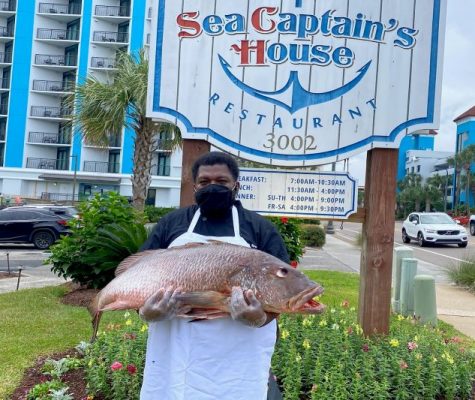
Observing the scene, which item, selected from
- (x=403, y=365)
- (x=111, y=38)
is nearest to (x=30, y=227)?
(x=403, y=365)

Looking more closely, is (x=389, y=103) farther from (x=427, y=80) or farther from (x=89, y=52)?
(x=89, y=52)

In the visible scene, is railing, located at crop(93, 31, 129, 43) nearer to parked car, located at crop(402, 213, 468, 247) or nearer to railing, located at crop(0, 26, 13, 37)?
railing, located at crop(0, 26, 13, 37)

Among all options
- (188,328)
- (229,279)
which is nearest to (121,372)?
(188,328)

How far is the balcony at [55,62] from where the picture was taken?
48.9 meters

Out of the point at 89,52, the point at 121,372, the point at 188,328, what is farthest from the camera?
the point at 89,52

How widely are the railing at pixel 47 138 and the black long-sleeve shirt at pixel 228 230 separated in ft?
161

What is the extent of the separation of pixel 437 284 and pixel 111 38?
142 feet

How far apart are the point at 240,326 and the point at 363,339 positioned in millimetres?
2506

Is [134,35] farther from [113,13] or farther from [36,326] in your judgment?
[36,326]

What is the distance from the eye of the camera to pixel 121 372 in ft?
12.0

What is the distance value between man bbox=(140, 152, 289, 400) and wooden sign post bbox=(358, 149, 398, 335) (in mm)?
2324

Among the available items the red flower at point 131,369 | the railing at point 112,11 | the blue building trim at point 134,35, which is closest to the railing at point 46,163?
the blue building trim at point 134,35

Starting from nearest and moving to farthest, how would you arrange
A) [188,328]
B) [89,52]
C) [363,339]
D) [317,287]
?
[317,287], [188,328], [363,339], [89,52]

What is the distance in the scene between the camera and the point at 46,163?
49.6 m
